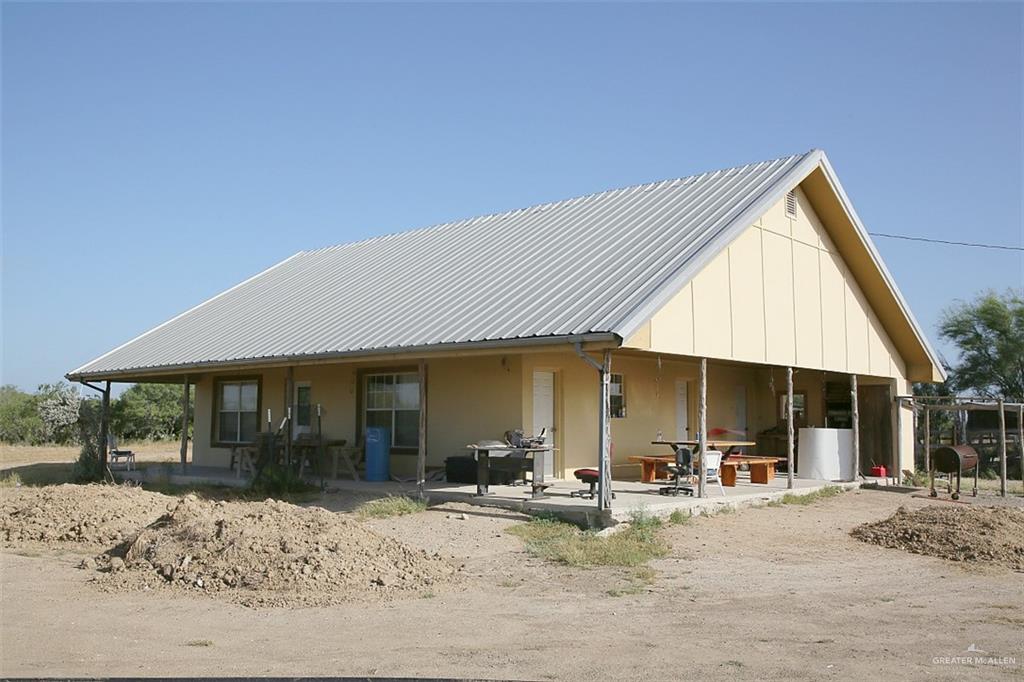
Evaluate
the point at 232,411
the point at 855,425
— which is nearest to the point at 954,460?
the point at 855,425

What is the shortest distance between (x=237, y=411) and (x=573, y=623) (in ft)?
55.0

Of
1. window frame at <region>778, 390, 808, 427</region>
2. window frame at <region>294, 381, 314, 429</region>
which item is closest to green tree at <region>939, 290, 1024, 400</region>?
window frame at <region>778, 390, 808, 427</region>

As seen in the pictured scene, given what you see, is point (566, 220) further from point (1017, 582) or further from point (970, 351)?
point (970, 351)

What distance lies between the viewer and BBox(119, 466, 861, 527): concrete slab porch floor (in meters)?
13.3

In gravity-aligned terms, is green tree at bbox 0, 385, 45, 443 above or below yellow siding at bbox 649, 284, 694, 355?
below

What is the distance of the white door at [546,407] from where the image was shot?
17.5 metres

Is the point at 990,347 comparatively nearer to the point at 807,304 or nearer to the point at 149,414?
the point at 807,304

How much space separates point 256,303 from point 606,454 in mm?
13542

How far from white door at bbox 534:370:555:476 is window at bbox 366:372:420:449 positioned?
2.56 metres

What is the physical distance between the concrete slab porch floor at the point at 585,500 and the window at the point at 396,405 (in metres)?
1.30

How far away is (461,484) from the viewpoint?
16828mm

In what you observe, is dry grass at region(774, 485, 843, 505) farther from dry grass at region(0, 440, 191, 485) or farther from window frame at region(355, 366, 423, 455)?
dry grass at region(0, 440, 191, 485)

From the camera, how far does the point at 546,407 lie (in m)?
17.7

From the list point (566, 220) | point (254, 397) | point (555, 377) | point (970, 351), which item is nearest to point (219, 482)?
point (254, 397)
